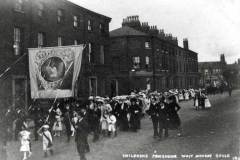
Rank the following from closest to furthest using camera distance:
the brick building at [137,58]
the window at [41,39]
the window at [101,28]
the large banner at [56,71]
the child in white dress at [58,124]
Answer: the large banner at [56,71]
the child in white dress at [58,124]
the window at [41,39]
the window at [101,28]
the brick building at [137,58]

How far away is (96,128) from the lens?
13781 mm

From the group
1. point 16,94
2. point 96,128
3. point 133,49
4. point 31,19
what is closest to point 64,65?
point 96,128

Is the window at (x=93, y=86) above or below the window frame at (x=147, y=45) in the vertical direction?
below

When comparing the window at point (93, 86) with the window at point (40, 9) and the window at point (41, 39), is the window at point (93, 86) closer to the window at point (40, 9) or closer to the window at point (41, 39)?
the window at point (41, 39)

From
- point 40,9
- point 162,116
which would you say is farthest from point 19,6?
point 162,116

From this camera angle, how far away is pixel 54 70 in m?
12.7

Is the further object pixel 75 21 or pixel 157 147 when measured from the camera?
pixel 75 21

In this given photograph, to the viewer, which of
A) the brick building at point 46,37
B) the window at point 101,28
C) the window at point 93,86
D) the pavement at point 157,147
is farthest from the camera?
the window at point 101,28

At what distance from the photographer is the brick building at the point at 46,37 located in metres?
20.0

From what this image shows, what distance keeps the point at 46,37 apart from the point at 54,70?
11.5 meters

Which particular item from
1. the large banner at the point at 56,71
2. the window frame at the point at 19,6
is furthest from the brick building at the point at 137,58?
the large banner at the point at 56,71

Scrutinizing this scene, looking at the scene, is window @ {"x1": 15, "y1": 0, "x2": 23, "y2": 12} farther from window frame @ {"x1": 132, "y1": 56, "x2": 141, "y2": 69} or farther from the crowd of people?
window frame @ {"x1": 132, "y1": 56, "x2": 141, "y2": 69}

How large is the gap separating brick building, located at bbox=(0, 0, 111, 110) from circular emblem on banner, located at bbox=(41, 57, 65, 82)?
3.93 metres

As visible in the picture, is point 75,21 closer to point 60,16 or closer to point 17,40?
point 60,16
